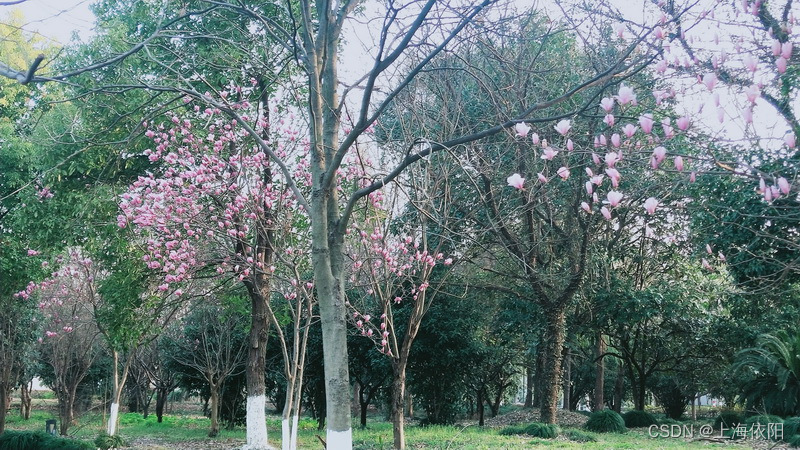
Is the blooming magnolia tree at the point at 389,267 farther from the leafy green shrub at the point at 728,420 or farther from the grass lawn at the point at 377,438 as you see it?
the leafy green shrub at the point at 728,420

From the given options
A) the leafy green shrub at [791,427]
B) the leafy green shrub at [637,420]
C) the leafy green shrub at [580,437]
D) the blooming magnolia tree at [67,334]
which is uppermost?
the blooming magnolia tree at [67,334]

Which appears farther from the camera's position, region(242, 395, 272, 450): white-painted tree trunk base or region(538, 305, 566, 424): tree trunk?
region(538, 305, 566, 424): tree trunk

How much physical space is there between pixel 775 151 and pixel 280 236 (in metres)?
7.38

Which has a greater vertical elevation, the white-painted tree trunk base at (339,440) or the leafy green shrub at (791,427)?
the white-painted tree trunk base at (339,440)

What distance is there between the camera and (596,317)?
15961 mm

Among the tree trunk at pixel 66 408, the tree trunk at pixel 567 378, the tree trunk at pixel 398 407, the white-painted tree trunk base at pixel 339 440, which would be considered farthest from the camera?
the tree trunk at pixel 567 378

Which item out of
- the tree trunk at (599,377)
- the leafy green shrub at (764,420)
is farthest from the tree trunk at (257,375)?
the tree trunk at (599,377)

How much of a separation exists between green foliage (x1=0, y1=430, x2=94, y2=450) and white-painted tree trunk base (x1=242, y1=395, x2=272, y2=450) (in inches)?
143

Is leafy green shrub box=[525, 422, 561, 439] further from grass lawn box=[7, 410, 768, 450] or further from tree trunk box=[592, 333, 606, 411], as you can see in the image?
tree trunk box=[592, 333, 606, 411]

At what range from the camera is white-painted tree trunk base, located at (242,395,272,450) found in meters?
11.5

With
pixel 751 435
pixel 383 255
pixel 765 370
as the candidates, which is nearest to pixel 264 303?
pixel 383 255

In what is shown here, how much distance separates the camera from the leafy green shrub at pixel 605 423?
13.3 m

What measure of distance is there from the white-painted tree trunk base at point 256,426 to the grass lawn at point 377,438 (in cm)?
172

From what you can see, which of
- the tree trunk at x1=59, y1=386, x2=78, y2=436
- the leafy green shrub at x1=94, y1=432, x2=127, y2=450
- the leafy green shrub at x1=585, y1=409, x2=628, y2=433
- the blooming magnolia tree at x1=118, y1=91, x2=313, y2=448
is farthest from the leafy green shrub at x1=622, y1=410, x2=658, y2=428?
the tree trunk at x1=59, y1=386, x2=78, y2=436
